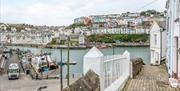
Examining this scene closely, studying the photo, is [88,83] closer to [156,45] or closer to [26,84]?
[156,45]

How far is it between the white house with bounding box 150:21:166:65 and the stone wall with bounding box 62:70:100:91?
23.1 meters

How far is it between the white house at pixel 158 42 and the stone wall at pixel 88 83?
23117mm

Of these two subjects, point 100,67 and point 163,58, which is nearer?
point 100,67

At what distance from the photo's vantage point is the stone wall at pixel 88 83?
5538 mm

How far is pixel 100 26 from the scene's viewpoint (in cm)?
18288

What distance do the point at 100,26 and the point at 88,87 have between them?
177m

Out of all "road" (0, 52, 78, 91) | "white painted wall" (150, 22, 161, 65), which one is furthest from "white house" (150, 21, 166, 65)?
"road" (0, 52, 78, 91)

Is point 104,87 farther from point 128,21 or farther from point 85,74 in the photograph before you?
point 128,21

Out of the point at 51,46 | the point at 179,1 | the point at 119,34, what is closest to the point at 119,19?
the point at 119,34

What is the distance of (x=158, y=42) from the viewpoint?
29.6m

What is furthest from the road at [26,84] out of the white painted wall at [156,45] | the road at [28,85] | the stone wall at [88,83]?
the stone wall at [88,83]

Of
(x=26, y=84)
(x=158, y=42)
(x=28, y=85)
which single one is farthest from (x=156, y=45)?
(x=26, y=84)

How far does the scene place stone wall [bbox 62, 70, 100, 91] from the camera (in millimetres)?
5538

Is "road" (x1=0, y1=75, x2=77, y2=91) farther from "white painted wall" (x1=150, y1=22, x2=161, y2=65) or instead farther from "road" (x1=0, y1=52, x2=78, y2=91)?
"white painted wall" (x1=150, y1=22, x2=161, y2=65)
